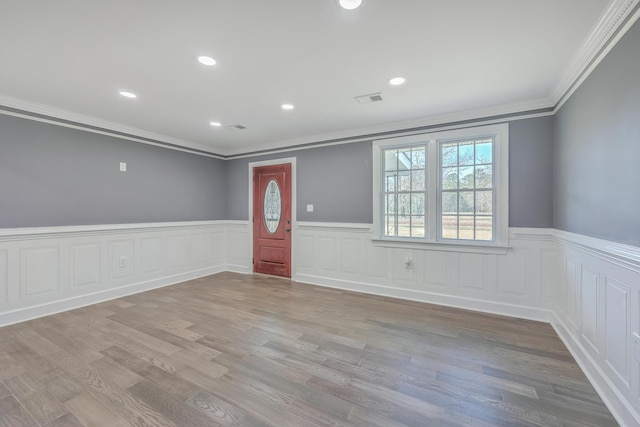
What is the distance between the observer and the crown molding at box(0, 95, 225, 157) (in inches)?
121

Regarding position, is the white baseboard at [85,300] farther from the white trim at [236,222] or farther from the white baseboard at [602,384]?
the white baseboard at [602,384]

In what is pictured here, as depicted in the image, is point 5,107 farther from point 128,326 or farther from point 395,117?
point 395,117

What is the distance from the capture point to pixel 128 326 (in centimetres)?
298

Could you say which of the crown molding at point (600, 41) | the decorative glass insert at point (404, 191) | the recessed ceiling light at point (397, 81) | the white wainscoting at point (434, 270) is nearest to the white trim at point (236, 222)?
the white wainscoting at point (434, 270)

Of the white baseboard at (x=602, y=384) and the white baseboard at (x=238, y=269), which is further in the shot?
the white baseboard at (x=238, y=269)

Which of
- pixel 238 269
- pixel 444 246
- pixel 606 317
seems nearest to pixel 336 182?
pixel 444 246

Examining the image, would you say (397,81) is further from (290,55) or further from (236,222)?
(236,222)

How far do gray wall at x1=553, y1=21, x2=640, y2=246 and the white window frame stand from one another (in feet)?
2.04

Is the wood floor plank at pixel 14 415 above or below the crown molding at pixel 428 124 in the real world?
below

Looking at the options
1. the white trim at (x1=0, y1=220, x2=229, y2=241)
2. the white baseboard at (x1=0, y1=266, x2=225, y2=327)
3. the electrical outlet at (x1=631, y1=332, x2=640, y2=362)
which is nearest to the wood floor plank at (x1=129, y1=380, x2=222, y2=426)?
the white baseboard at (x1=0, y1=266, x2=225, y2=327)

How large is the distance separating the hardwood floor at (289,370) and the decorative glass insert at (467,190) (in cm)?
106

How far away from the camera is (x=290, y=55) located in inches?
86.5

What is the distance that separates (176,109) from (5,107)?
5.73 feet

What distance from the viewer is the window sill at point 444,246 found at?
3371 mm
